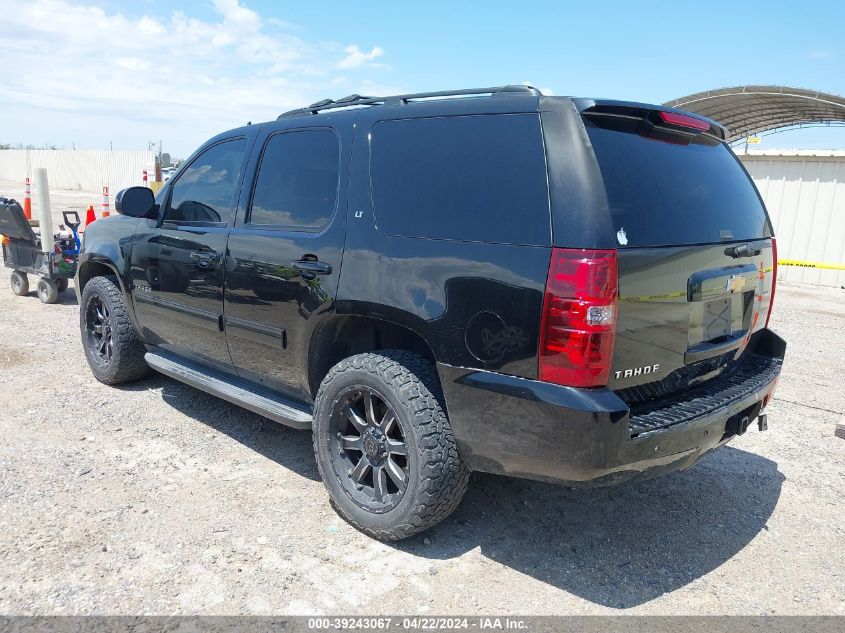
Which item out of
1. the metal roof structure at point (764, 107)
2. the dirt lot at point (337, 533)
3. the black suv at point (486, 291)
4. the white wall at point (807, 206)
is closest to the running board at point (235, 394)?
the black suv at point (486, 291)

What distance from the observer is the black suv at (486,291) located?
2.47m

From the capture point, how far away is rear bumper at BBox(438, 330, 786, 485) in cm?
243

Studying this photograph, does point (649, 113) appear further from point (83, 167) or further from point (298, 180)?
point (83, 167)

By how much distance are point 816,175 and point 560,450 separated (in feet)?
40.0

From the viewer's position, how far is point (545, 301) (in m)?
2.45

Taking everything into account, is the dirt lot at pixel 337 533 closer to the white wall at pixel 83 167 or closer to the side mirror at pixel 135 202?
the side mirror at pixel 135 202

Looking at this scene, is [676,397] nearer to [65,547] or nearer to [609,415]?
[609,415]

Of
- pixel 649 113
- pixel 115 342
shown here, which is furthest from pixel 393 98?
pixel 115 342

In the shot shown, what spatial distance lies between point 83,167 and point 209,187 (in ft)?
123

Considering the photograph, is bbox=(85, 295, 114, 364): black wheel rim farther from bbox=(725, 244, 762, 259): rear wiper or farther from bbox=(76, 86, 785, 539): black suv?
bbox=(725, 244, 762, 259): rear wiper

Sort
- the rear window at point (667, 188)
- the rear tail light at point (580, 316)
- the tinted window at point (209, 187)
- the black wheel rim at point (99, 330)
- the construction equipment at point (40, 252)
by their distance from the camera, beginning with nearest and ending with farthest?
the rear tail light at point (580, 316), the rear window at point (667, 188), the tinted window at point (209, 187), the black wheel rim at point (99, 330), the construction equipment at point (40, 252)

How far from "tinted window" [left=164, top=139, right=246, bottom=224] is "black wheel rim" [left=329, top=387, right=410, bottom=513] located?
4.89ft

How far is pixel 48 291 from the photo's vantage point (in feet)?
27.4

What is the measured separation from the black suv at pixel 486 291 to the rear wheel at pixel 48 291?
213 inches
